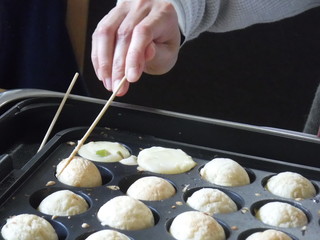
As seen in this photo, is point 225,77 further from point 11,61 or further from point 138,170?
point 138,170

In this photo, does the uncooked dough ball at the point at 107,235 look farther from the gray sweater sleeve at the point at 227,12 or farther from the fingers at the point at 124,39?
the gray sweater sleeve at the point at 227,12

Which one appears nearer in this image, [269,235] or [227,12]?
[269,235]

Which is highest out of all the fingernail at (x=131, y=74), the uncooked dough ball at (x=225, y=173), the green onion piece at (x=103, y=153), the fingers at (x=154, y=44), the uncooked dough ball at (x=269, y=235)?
the fingers at (x=154, y=44)

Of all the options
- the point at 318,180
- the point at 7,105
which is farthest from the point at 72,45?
the point at 318,180

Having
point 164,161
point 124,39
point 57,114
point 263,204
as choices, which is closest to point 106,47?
point 124,39

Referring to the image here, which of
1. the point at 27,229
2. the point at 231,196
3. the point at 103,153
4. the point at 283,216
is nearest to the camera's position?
the point at 27,229

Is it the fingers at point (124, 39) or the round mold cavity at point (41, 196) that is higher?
the fingers at point (124, 39)

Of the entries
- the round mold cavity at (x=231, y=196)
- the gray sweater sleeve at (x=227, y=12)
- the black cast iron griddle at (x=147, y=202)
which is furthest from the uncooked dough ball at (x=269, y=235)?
the gray sweater sleeve at (x=227, y=12)

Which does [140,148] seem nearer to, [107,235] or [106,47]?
[106,47]
